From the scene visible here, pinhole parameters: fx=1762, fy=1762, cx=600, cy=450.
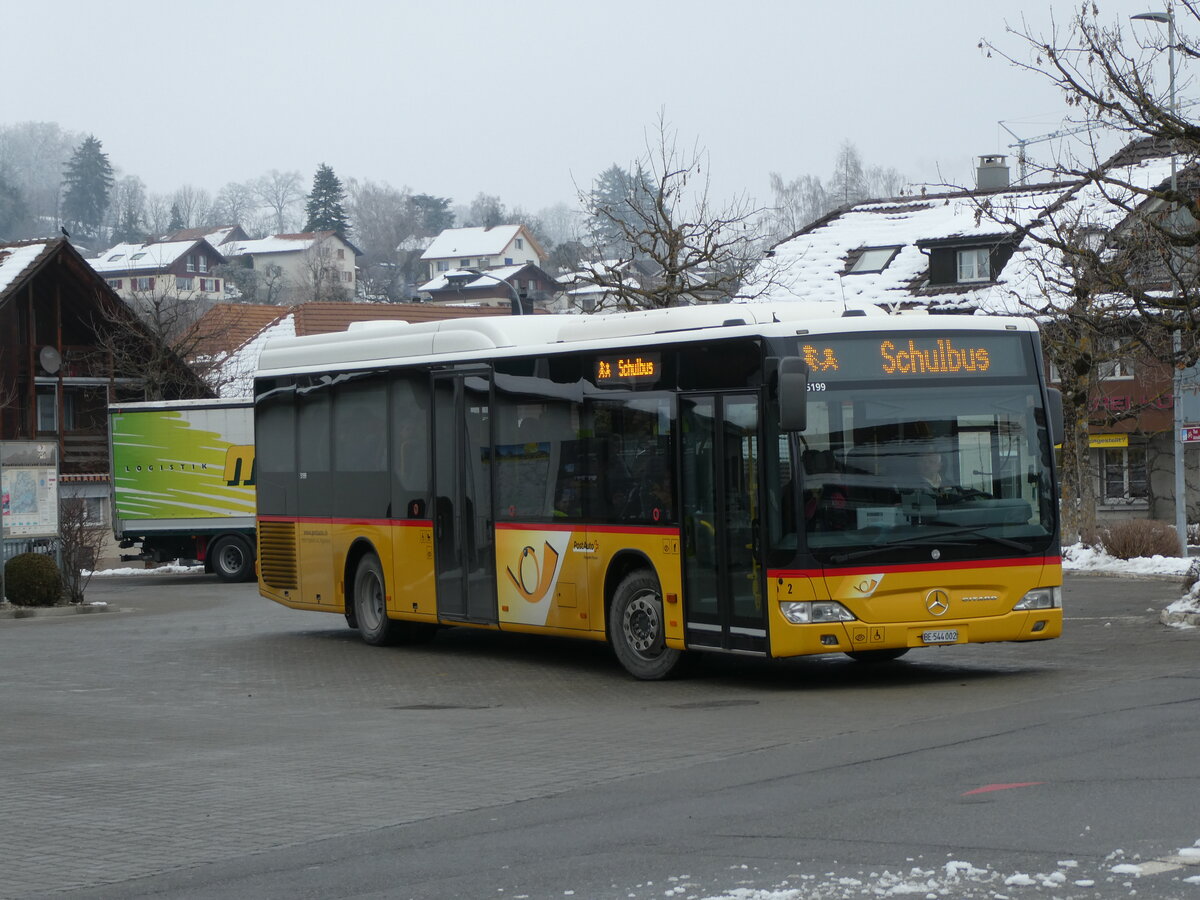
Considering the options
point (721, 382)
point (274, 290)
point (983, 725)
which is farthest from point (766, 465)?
point (274, 290)

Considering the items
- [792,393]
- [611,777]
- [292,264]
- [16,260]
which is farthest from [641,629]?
[292,264]

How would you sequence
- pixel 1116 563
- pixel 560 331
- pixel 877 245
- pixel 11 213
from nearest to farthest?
pixel 560 331 → pixel 1116 563 → pixel 877 245 → pixel 11 213

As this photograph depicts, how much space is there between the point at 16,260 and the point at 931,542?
42368 mm

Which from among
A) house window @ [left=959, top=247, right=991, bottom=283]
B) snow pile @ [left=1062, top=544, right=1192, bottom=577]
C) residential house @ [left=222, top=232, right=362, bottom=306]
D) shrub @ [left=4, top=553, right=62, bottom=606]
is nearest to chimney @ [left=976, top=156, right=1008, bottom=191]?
house window @ [left=959, top=247, right=991, bottom=283]

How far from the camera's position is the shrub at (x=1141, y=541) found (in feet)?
95.6

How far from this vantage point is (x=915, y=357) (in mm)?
13875

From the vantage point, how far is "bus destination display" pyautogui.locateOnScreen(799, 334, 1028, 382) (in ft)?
44.7

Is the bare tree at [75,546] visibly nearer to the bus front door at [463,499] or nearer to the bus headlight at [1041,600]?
the bus front door at [463,499]

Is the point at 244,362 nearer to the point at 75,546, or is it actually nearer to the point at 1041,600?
the point at 75,546

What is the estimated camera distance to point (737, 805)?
345 inches

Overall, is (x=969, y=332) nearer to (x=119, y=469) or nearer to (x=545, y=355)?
(x=545, y=355)

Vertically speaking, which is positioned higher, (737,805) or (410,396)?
(410,396)

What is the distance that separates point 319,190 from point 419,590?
147 meters

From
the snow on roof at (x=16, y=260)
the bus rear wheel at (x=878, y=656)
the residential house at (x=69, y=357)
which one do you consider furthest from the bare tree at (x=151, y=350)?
the bus rear wheel at (x=878, y=656)
